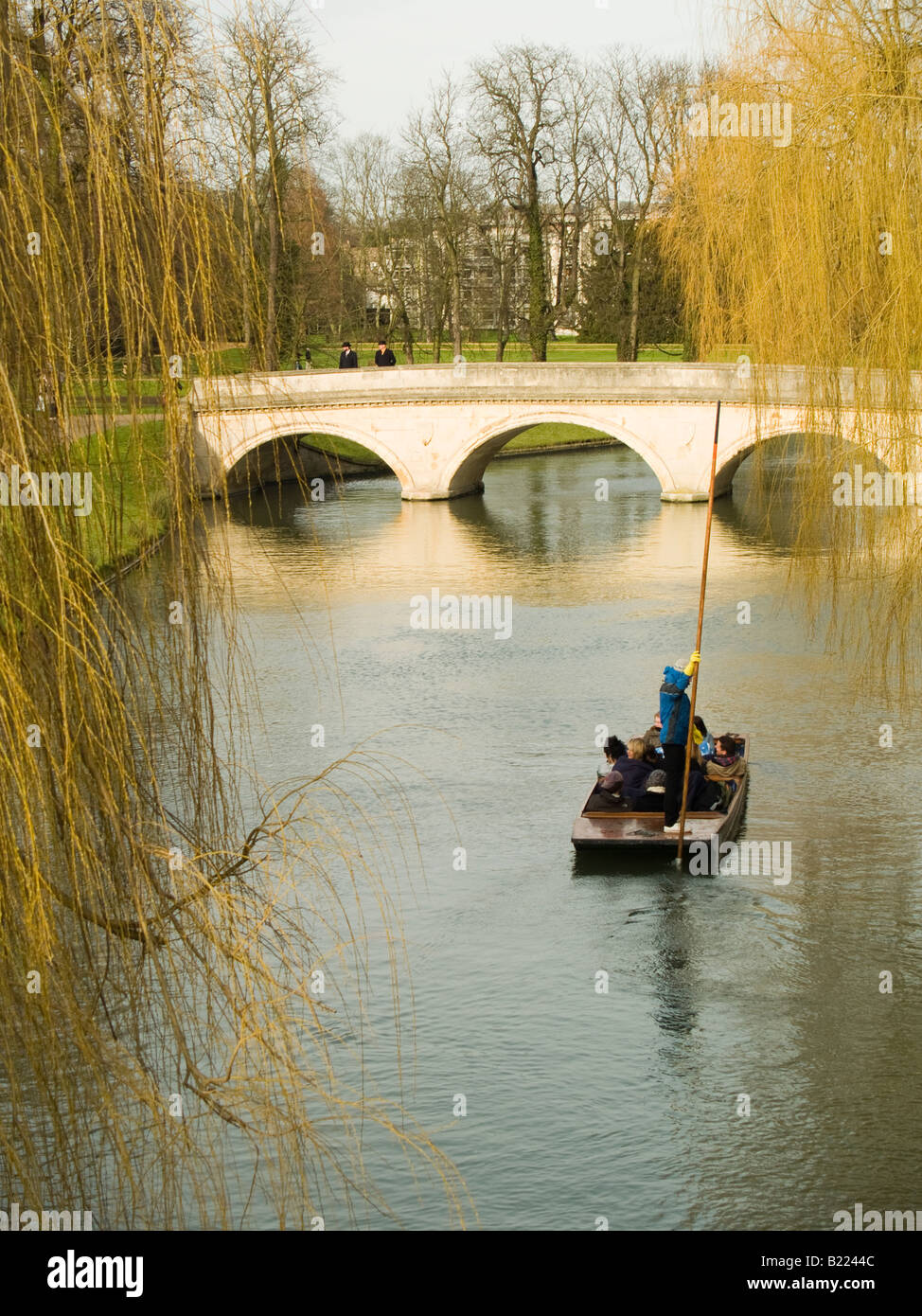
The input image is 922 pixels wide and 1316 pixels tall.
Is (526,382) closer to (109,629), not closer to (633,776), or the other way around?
(633,776)

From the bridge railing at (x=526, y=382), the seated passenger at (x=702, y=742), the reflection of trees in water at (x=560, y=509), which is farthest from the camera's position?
the bridge railing at (x=526, y=382)

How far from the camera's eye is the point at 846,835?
1296 cm

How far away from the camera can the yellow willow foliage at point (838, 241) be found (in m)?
8.12

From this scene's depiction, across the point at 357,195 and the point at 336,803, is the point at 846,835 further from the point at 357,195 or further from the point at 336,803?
the point at 357,195

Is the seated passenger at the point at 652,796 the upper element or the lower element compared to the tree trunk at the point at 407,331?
lower

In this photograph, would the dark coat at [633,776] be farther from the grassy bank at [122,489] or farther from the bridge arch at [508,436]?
the bridge arch at [508,436]

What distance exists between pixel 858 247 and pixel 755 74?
1608 mm

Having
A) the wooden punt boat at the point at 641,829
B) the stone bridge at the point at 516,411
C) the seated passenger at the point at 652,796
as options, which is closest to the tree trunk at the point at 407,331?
the stone bridge at the point at 516,411

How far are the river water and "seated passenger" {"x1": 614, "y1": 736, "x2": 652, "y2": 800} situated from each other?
619 millimetres

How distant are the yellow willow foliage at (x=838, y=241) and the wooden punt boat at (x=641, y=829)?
3141 mm

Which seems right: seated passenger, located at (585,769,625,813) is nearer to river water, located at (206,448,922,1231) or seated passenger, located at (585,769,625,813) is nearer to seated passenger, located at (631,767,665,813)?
seated passenger, located at (631,767,665,813)

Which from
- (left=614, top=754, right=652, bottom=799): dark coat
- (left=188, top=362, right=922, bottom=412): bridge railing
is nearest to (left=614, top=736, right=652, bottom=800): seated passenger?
(left=614, top=754, right=652, bottom=799): dark coat

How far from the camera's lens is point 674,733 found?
12203 millimetres

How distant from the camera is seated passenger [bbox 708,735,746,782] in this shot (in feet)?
44.0
